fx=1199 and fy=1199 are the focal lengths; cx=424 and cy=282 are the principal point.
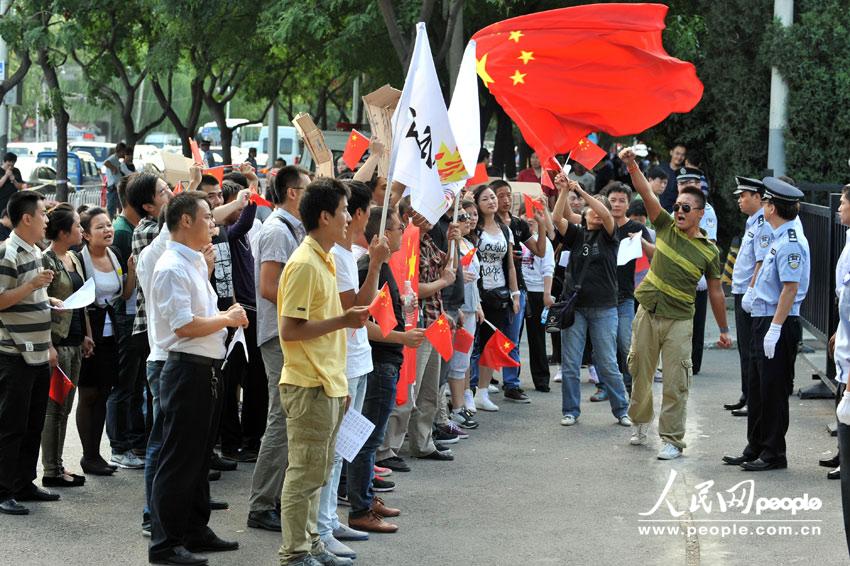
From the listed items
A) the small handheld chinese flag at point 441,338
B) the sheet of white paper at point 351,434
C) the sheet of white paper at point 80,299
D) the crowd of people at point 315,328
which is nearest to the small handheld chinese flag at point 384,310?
the crowd of people at point 315,328

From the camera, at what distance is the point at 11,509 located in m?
7.37

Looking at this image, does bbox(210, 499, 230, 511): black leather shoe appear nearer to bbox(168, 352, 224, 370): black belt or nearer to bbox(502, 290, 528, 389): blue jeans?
bbox(168, 352, 224, 370): black belt

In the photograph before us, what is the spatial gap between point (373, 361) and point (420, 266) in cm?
178

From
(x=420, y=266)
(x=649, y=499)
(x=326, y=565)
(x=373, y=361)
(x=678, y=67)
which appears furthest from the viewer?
(x=678, y=67)

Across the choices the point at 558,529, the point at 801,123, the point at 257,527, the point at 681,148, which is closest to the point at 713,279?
the point at 558,529

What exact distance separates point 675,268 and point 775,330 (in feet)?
3.10

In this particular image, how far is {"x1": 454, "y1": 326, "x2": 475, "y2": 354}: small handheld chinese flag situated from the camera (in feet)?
32.9

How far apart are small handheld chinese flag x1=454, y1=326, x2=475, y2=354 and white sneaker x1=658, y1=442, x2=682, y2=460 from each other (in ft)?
6.08

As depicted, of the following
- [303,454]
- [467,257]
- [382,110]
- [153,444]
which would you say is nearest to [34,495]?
[153,444]

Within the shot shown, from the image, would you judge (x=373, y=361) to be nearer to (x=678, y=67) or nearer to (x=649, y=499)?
(x=649, y=499)

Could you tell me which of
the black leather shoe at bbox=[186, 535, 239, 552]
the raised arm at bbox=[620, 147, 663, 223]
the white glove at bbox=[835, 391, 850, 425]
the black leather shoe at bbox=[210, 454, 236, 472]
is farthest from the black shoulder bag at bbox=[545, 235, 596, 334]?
the white glove at bbox=[835, 391, 850, 425]

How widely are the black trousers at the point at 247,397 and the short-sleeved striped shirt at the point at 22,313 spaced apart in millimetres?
1784

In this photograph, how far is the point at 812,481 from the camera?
8.50 metres

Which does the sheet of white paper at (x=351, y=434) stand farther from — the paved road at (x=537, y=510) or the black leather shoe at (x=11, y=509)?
the black leather shoe at (x=11, y=509)
